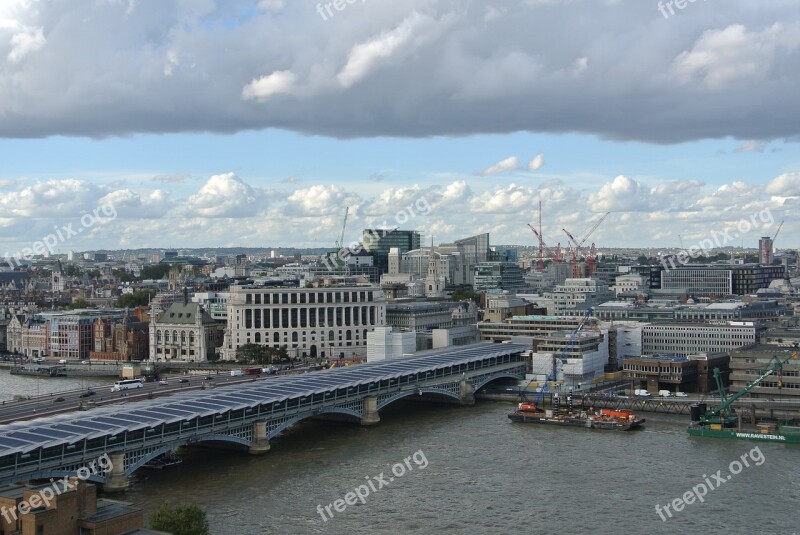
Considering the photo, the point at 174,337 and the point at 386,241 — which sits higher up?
the point at 386,241

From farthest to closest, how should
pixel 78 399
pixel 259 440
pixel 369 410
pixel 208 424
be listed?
pixel 369 410 → pixel 78 399 → pixel 259 440 → pixel 208 424

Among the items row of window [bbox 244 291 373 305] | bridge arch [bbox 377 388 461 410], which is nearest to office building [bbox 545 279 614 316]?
row of window [bbox 244 291 373 305]

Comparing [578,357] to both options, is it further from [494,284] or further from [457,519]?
[494,284]

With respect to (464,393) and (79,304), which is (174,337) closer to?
(464,393)

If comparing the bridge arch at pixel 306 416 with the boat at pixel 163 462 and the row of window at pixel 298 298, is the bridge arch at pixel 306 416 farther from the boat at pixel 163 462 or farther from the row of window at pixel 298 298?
the row of window at pixel 298 298

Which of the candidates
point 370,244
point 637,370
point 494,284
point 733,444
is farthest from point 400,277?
point 733,444

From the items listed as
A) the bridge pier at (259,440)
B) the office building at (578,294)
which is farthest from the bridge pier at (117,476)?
the office building at (578,294)

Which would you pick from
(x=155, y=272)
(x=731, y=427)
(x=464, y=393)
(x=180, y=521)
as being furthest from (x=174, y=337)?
(x=155, y=272)
